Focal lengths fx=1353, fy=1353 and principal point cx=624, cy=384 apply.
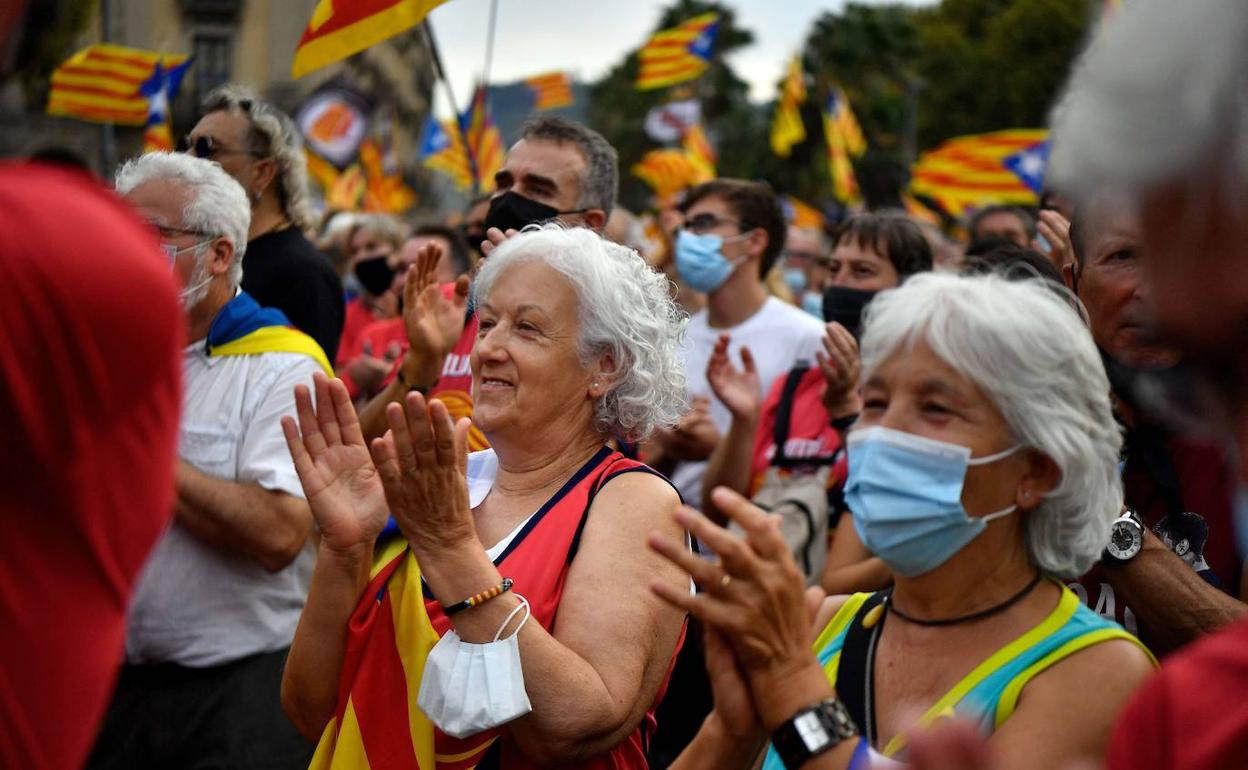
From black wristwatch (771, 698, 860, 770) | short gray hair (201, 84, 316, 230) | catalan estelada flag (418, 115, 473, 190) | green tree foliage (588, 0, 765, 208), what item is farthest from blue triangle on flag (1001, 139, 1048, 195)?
green tree foliage (588, 0, 765, 208)

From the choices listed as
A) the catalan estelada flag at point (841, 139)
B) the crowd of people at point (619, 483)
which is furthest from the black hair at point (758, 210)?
the catalan estelada flag at point (841, 139)

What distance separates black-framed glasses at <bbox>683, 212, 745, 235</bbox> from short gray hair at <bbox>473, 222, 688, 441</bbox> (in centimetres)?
286

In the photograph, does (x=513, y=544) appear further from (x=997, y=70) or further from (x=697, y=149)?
(x=997, y=70)

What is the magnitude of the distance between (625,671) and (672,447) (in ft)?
8.41

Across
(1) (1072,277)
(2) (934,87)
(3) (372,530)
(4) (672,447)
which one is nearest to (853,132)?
(4) (672,447)

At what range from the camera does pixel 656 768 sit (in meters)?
4.56

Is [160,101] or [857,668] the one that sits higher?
[857,668]

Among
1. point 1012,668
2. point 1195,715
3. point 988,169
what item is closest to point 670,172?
point 988,169

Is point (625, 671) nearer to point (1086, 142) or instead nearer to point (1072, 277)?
point (1086, 142)

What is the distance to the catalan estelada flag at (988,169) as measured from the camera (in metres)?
12.1

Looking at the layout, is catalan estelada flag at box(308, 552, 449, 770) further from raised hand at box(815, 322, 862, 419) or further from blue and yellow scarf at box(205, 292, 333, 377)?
raised hand at box(815, 322, 862, 419)

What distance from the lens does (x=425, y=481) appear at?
2.62 meters

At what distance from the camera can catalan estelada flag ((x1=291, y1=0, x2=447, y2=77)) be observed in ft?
14.5

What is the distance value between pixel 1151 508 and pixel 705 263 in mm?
3046
